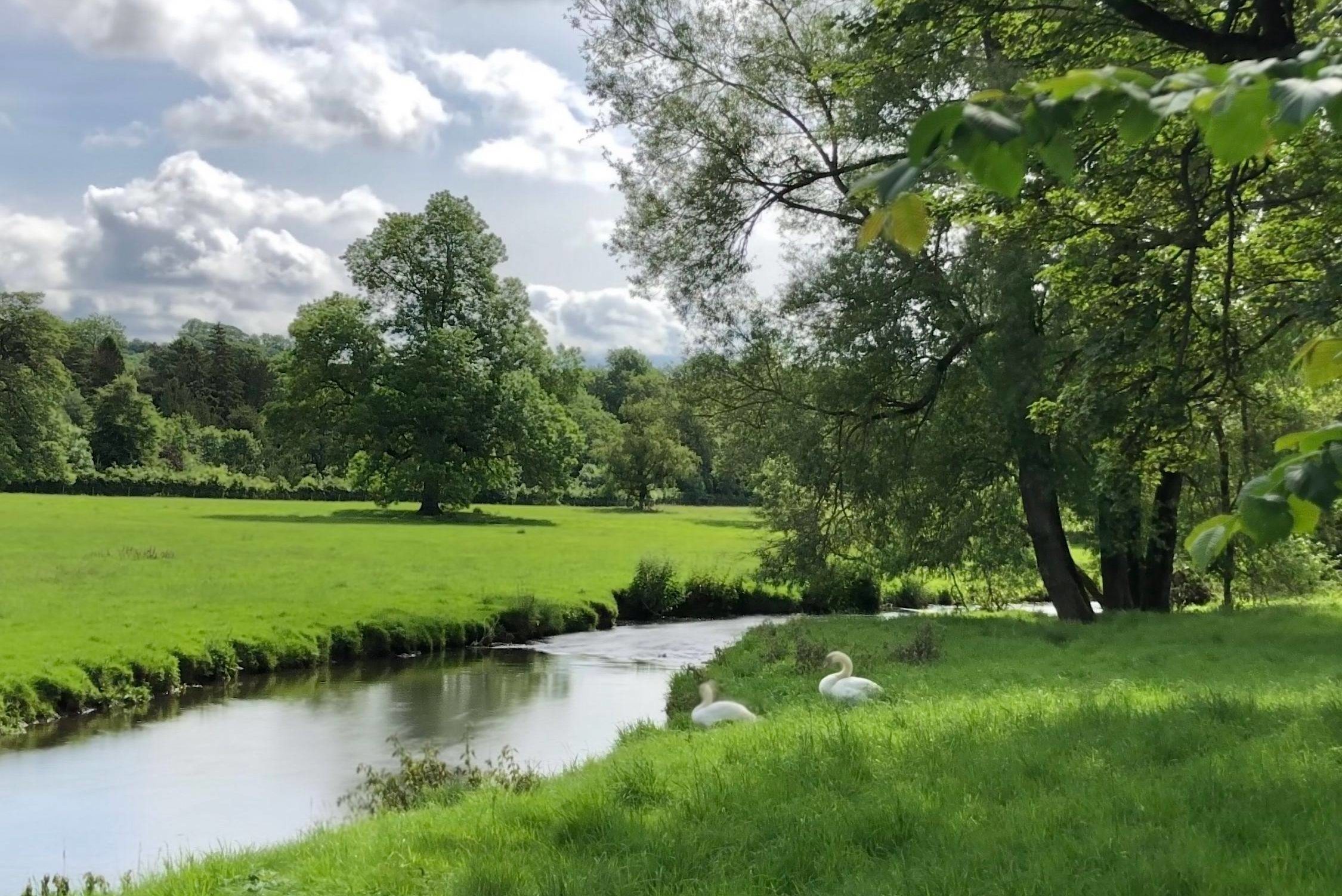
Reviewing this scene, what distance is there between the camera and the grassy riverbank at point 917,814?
5.22 meters

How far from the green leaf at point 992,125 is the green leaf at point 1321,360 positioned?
1744mm

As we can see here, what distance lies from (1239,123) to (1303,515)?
1020mm

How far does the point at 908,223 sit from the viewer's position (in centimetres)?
212

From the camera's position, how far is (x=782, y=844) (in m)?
6.01

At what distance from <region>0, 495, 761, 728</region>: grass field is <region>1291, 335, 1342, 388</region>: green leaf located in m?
20.2

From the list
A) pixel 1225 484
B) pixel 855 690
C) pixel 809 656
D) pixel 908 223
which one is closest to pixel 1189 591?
pixel 1225 484

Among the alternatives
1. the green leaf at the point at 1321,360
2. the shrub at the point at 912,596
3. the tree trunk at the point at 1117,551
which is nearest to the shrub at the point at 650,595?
the shrub at the point at 912,596

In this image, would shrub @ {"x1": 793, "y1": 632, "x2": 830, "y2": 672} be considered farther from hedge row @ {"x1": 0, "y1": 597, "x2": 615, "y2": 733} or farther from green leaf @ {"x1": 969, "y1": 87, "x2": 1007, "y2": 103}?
green leaf @ {"x1": 969, "y1": 87, "x2": 1007, "y2": 103}

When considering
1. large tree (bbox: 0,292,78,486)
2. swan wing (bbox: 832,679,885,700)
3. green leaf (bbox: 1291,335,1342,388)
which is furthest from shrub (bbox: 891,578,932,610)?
large tree (bbox: 0,292,78,486)

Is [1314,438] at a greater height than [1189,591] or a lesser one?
greater

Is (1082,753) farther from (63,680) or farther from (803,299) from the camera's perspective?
(63,680)

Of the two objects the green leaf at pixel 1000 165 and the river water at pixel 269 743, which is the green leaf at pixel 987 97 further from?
the river water at pixel 269 743

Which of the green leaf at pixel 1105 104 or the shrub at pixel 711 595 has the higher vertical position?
the green leaf at pixel 1105 104

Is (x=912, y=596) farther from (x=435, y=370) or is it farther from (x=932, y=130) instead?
(x=932, y=130)
